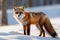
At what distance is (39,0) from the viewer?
28109 mm

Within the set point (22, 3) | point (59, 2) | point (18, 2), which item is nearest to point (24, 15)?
point (18, 2)

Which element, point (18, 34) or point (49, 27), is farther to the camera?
point (18, 34)

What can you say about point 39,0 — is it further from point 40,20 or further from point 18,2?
point 40,20

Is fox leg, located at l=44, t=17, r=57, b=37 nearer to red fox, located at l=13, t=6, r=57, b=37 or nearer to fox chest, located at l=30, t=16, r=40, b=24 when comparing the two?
red fox, located at l=13, t=6, r=57, b=37

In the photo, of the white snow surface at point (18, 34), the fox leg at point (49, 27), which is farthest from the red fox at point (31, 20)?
the white snow surface at point (18, 34)

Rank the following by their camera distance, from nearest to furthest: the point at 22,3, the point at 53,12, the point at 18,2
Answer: the point at 53,12, the point at 18,2, the point at 22,3

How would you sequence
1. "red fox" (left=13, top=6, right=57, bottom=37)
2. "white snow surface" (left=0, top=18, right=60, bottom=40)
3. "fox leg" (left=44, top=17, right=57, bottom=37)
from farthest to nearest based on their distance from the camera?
"fox leg" (left=44, top=17, right=57, bottom=37)
"red fox" (left=13, top=6, right=57, bottom=37)
"white snow surface" (left=0, top=18, right=60, bottom=40)

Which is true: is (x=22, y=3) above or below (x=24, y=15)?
above

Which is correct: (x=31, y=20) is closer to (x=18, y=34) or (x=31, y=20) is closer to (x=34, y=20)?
(x=34, y=20)

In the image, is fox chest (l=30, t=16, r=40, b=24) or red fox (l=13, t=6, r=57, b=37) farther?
fox chest (l=30, t=16, r=40, b=24)

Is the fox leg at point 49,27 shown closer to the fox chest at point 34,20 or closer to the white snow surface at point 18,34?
the white snow surface at point 18,34

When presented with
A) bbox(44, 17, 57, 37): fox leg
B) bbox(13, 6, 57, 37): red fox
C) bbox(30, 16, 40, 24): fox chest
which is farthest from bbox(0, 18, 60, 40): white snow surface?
bbox(30, 16, 40, 24): fox chest

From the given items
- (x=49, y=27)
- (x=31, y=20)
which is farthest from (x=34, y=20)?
(x=49, y=27)

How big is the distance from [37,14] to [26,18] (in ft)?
1.85
